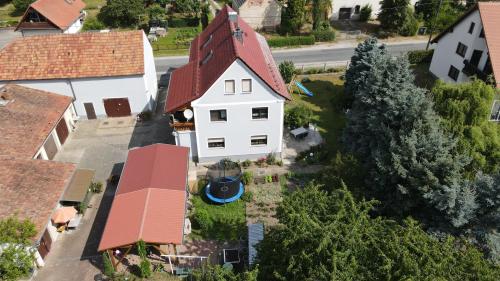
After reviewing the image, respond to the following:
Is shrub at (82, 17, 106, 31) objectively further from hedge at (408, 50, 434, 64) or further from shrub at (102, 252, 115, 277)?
shrub at (102, 252, 115, 277)

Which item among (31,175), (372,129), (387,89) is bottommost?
(31,175)

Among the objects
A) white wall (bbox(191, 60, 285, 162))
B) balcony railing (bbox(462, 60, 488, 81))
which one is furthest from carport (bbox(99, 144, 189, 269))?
balcony railing (bbox(462, 60, 488, 81))

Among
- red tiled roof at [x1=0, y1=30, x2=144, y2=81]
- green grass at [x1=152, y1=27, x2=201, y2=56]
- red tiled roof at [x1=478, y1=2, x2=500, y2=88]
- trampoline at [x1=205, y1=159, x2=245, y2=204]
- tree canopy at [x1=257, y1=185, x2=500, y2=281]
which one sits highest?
red tiled roof at [x1=478, y1=2, x2=500, y2=88]

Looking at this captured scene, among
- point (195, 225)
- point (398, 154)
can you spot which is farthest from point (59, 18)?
point (398, 154)

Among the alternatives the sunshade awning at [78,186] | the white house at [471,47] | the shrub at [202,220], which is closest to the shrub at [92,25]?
the sunshade awning at [78,186]

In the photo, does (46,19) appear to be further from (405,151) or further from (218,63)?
(405,151)

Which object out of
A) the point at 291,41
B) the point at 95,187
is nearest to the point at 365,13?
the point at 291,41

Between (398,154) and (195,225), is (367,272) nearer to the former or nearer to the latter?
(398,154)
